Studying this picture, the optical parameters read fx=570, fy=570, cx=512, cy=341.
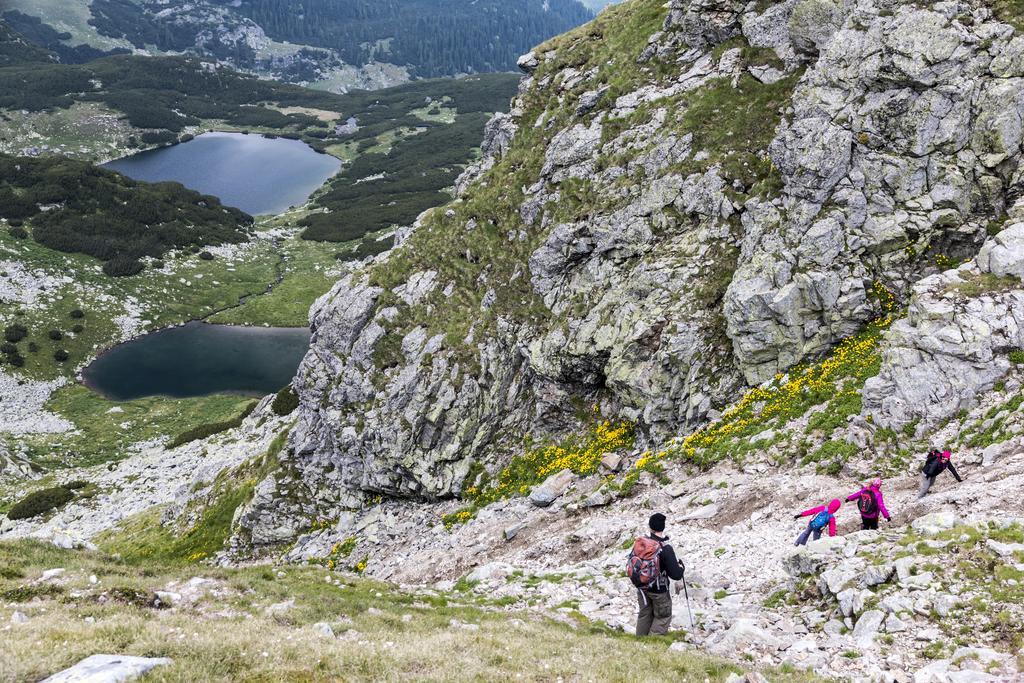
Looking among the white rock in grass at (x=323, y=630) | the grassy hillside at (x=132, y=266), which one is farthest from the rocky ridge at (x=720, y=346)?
the grassy hillside at (x=132, y=266)

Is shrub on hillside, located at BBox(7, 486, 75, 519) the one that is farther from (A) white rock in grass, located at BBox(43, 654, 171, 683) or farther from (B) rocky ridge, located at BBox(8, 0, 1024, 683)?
(A) white rock in grass, located at BBox(43, 654, 171, 683)

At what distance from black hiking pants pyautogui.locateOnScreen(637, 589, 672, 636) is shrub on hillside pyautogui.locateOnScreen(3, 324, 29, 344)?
10925 centimetres

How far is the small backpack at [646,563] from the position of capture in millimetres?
12945

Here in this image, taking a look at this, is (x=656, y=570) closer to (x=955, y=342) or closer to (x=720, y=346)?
(x=955, y=342)

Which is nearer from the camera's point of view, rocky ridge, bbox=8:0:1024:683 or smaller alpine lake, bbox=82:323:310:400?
rocky ridge, bbox=8:0:1024:683

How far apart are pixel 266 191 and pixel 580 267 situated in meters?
183

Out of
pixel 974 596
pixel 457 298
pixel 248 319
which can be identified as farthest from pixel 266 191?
pixel 974 596

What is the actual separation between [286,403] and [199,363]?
43.9m

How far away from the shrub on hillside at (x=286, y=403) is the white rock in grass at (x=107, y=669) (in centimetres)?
5121

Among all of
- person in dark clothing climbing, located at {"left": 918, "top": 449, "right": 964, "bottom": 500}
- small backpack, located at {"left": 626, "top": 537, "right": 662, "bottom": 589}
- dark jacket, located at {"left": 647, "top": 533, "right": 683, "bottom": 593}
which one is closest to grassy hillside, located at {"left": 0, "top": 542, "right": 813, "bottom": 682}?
small backpack, located at {"left": 626, "top": 537, "right": 662, "bottom": 589}

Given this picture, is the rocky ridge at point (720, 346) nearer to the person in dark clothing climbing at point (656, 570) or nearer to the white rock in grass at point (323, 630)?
the person in dark clothing climbing at point (656, 570)

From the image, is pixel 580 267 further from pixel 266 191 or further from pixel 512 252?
pixel 266 191

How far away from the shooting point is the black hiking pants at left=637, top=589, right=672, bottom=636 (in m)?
13.7

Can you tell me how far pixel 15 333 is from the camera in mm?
88875
